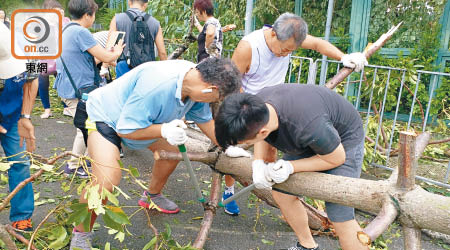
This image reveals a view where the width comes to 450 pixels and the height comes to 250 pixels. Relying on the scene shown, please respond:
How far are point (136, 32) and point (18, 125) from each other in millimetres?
1891

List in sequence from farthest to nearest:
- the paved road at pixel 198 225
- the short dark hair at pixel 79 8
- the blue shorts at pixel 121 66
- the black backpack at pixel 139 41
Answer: the blue shorts at pixel 121 66
the black backpack at pixel 139 41
the short dark hair at pixel 79 8
the paved road at pixel 198 225

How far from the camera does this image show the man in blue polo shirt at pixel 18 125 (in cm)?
235

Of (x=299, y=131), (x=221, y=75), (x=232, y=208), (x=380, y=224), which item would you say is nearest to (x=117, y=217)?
(x=221, y=75)

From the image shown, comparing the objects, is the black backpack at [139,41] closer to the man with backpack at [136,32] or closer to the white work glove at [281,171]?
the man with backpack at [136,32]

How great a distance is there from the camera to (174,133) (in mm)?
2066

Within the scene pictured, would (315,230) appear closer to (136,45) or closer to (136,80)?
(136,80)

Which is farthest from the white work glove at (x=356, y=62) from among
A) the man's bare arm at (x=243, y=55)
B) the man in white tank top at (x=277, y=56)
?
the man's bare arm at (x=243, y=55)

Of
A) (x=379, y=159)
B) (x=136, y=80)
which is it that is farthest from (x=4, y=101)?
(x=379, y=159)

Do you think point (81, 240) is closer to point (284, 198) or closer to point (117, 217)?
point (117, 217)

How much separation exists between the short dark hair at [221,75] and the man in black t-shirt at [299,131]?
16cm

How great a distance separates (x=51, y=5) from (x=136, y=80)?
363 cm

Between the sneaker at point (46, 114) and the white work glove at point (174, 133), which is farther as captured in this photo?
the sneaker at point (46, 114)

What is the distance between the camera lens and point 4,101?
94.4 inches

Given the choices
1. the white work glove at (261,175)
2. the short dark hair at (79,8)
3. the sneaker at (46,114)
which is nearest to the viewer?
the white work glove at (261,175)
